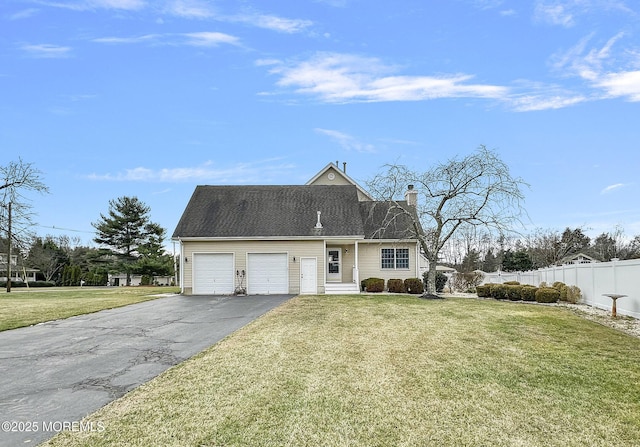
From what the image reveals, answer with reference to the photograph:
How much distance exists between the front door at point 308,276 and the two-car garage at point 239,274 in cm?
77

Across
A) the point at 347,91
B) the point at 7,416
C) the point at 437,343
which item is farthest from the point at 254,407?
the point at 347,91

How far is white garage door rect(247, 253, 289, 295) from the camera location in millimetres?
21516

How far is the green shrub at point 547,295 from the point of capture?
17109 millimetres

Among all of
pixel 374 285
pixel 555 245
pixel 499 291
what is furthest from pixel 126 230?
pixel 555 245

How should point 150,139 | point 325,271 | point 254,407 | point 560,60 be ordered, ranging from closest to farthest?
point 254,407 → point 560,60 → point 150,139 → point 325,271

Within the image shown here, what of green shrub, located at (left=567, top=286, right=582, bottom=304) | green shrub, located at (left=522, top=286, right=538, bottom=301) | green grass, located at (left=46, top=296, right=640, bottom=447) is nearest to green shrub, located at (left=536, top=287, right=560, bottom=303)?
green shrub, located at (left=567, top=286, right=582, bottom=304)

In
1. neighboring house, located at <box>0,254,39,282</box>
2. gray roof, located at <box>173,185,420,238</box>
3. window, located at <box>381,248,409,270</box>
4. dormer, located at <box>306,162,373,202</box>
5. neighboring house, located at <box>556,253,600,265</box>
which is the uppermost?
dormer, located at <box>306,162,373,202</box>

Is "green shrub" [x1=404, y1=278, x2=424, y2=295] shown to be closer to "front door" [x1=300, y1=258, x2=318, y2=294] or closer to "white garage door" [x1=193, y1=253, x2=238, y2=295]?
"front door" [x1=300, y1=258, x2=318, y2=294]

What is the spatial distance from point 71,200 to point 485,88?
94.5 ft

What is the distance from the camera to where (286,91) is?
59.0 feet

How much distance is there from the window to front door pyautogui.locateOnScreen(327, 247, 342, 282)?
2.61 m

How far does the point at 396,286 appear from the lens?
22.2 metres

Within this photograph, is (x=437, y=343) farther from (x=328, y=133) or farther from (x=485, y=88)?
(x=328, y=133)

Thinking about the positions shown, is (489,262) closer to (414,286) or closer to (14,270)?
(414,286)
